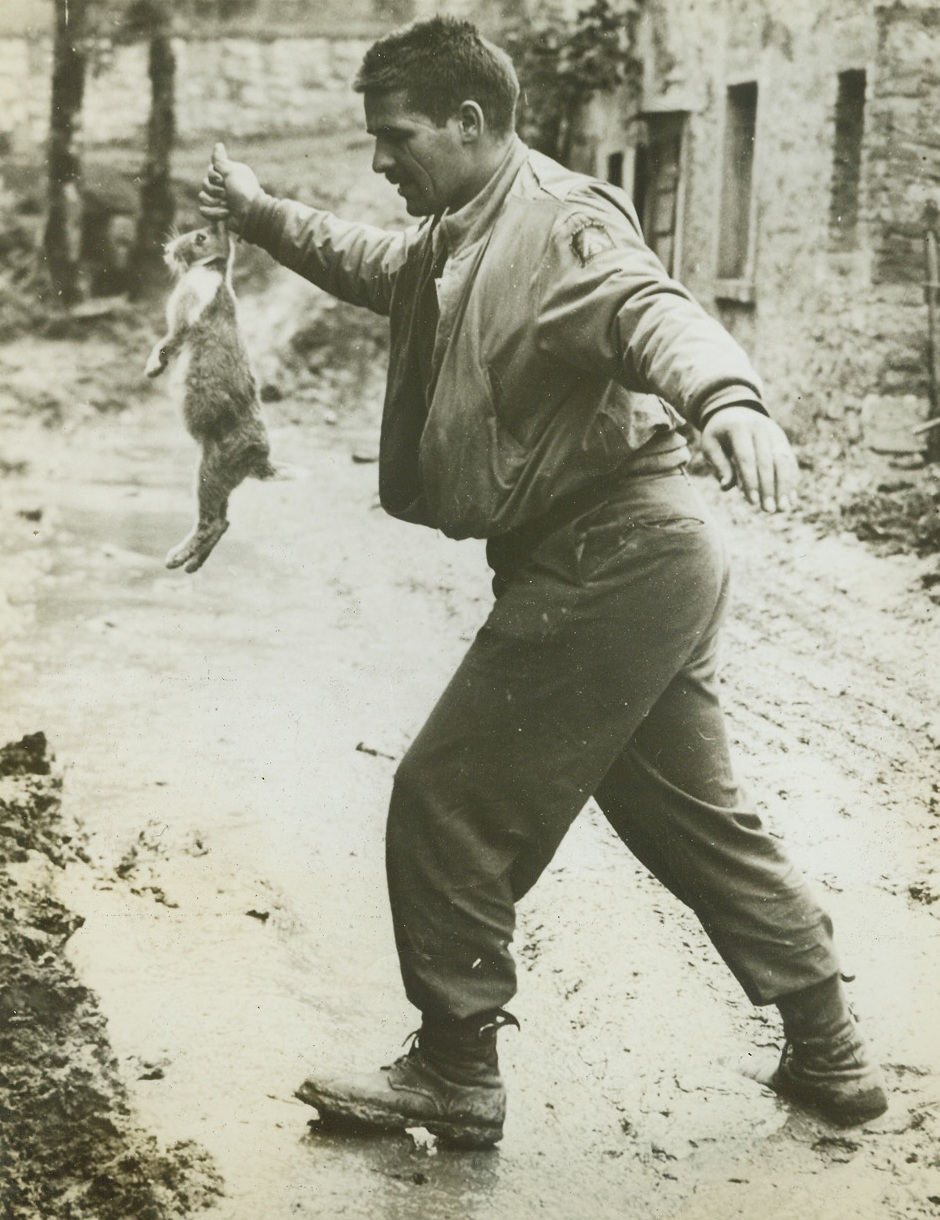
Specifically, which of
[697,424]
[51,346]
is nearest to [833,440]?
[697,424]

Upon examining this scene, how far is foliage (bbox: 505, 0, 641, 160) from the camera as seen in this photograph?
3053mm

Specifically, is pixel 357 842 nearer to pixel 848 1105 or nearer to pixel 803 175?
pixel 848 1105

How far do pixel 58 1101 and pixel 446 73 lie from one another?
196cm

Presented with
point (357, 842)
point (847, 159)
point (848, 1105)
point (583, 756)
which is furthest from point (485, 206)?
point (848, 1105)

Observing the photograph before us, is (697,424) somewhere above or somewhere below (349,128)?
below

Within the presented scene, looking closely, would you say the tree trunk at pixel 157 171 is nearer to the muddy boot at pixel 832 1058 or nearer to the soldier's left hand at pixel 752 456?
the soldier's left hand at pixel 752 456

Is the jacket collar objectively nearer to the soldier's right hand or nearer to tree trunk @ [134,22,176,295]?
the soldier's right hand

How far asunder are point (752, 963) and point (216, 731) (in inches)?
48.6

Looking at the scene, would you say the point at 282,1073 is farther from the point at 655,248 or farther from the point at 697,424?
the point at 655,248

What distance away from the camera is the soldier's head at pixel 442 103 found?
247cm

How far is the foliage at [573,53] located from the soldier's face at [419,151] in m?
0.72

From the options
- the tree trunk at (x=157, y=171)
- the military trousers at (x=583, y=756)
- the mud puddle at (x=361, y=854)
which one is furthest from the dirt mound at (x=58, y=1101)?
the tree trunk at (x=157, y=171)

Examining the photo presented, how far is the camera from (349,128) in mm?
3244

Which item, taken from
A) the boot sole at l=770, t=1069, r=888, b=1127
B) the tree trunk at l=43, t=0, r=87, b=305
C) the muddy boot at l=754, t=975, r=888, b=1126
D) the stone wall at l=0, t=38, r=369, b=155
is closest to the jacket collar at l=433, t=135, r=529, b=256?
the stone wall at l=0, t=38, r=369, b=155
